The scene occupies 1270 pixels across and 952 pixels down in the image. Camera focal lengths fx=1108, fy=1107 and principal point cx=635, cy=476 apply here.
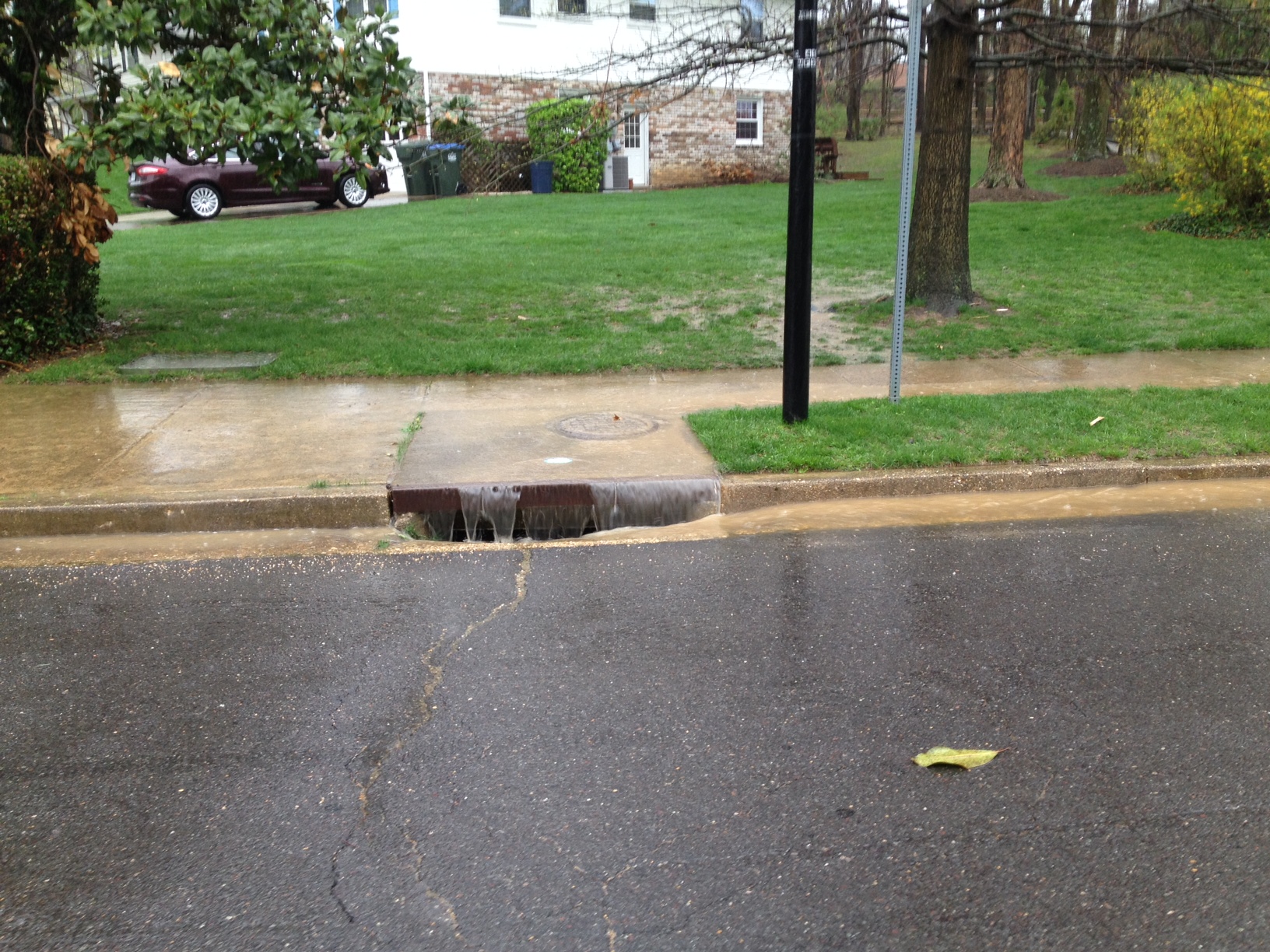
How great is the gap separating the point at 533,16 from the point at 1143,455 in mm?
23065

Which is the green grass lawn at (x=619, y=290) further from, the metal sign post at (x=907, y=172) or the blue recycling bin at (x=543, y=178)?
the blue recycling bin at (x=543, y=178)

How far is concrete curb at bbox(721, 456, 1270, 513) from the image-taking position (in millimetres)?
6637

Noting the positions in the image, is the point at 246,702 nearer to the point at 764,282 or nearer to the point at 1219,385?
the point at 1219,385

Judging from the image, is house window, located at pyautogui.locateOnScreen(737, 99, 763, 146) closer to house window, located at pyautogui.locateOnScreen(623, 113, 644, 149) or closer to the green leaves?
house window, located at pyautogui.locateOnScreen(623, 113, 644, 149)

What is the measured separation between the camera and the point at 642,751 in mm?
3848

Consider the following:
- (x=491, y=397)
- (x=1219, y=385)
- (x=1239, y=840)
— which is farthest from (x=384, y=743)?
(x=1219, y=385)

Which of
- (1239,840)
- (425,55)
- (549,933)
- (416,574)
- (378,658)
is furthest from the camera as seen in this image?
(425,55)

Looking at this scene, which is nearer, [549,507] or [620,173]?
[549,507]

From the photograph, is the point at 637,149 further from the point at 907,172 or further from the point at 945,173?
the point at 907,172

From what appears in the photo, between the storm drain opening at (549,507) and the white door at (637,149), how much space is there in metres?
24.3

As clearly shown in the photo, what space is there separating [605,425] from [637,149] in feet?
77.1

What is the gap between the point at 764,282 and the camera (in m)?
13.2

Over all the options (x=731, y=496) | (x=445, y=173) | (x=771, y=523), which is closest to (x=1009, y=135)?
(x=445, y=173)

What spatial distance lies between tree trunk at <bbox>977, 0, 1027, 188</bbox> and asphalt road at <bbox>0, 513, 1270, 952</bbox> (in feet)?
57.9
